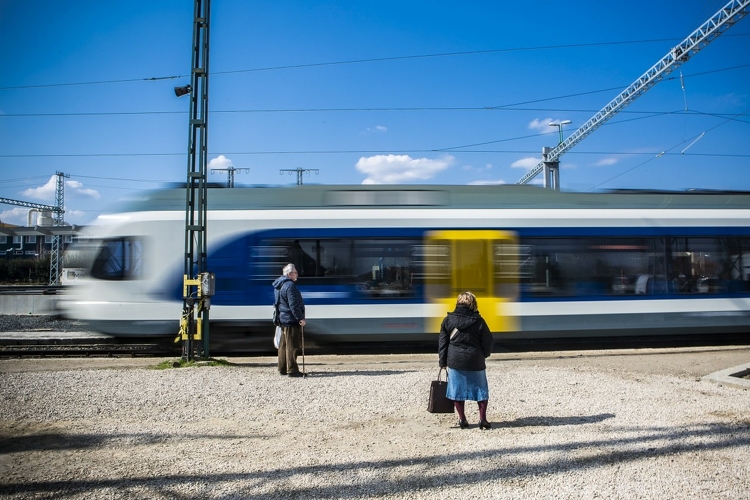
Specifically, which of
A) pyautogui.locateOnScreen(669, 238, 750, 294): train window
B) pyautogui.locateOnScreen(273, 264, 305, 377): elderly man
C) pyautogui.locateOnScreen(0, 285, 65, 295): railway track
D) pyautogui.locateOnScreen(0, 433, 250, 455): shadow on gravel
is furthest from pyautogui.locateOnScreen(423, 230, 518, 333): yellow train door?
pyautogui.locateOnScreen(0, 285, 65, 295): railway track

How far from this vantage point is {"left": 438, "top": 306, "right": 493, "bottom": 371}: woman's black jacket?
5.73 meters

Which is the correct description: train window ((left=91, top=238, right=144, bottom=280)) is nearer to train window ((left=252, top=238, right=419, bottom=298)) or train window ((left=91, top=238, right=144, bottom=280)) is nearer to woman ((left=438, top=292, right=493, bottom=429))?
train window ((left=252, top=238, right=419, bottom=298))

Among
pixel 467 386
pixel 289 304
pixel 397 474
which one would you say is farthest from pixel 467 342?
pixel 289 304

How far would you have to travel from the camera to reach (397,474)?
4.60 metres

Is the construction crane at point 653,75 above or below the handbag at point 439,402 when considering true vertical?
above

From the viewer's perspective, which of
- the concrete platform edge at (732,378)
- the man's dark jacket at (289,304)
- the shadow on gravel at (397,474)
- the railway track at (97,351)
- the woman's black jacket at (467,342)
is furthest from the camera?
the railway track at (97,351)

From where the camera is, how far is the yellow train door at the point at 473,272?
11078 millimetres

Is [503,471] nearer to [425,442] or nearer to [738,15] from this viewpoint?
[425,442]

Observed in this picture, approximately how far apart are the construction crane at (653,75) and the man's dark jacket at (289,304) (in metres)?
6.71

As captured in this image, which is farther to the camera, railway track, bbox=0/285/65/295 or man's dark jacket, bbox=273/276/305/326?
railway track, bbox=0/285/65/295

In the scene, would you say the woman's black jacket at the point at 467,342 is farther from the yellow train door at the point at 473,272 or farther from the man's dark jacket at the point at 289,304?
the yellow train door at the point at 473,272

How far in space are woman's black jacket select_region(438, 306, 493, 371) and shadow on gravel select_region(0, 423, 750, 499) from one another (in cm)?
89

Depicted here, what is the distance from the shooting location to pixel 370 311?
11.0m

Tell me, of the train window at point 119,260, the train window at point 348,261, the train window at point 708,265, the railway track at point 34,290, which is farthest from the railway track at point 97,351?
the railway track at point 34,290
